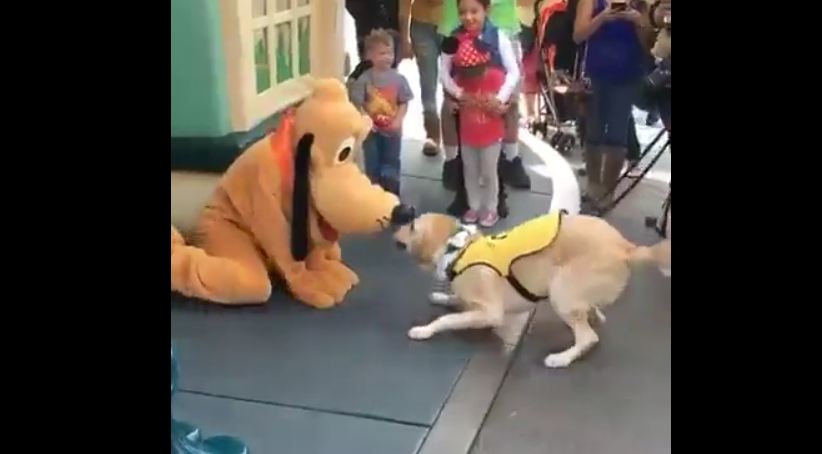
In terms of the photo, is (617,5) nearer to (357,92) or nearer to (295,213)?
(357,92)

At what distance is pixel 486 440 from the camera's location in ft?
2.27

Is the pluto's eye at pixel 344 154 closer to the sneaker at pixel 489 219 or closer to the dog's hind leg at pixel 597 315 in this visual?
the sneaker at pixel 489 219

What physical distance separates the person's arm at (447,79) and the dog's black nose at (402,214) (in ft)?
0.29

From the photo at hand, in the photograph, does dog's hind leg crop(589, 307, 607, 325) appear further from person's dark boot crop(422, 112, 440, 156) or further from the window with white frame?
the window with white frame

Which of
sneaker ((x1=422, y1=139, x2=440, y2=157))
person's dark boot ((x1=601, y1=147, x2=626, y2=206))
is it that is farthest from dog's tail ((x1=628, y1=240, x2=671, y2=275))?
sneaker ((x1=422, y1=139, x2=440, y2=157))

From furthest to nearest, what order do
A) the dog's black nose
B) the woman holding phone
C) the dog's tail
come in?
the dog's black nose < the woman holding phone < the dog's tail

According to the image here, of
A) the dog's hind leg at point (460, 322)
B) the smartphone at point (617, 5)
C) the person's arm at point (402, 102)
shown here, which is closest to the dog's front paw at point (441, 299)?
the dog's hind leg at point (460, 322)

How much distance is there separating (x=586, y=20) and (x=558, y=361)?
230 mm

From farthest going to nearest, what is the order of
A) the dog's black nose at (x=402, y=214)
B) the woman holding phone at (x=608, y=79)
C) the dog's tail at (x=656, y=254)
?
the dog's black nose at (x=402, y=214) → the woman holding phone at (x=608, y=79) → the dog's tail at (x=656, y=254)

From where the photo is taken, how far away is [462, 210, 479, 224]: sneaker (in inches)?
32.2

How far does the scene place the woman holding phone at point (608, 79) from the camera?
2.40 ft
